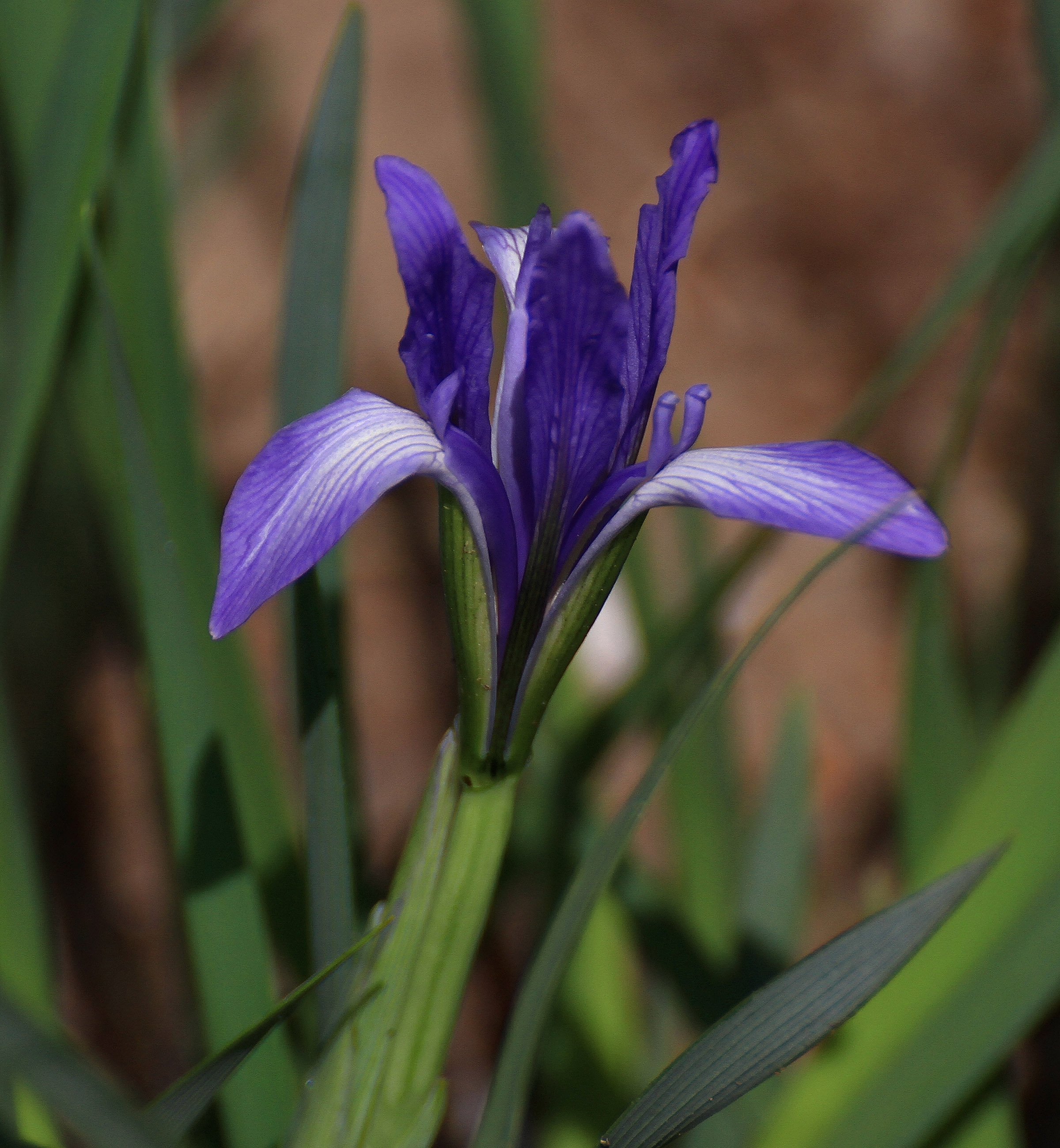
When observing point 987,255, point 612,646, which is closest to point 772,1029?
point 987,255

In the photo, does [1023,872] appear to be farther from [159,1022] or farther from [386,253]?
[386,253]

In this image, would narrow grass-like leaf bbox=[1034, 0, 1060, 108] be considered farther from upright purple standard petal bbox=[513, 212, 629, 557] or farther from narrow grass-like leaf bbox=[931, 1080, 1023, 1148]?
narrow grass-like leaf bbox=[931, 1080, 1023, 1148]

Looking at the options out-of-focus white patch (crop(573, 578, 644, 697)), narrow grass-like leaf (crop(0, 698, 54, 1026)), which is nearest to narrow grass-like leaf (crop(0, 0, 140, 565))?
narrow grass-like leaf (crop(0, 698, 54, 1026))

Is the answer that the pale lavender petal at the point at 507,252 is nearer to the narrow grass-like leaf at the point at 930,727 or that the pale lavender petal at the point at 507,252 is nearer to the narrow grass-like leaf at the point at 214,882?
the narrow grass-like leaf at the point at 214,882

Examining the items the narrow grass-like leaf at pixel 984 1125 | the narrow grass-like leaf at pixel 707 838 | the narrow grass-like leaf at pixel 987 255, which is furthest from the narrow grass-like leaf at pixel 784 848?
the narrow grass-like leaf at pixel 987 255

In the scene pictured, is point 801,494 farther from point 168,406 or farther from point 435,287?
point 168,406

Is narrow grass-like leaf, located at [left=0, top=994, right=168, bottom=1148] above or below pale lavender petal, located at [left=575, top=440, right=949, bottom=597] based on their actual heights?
below
